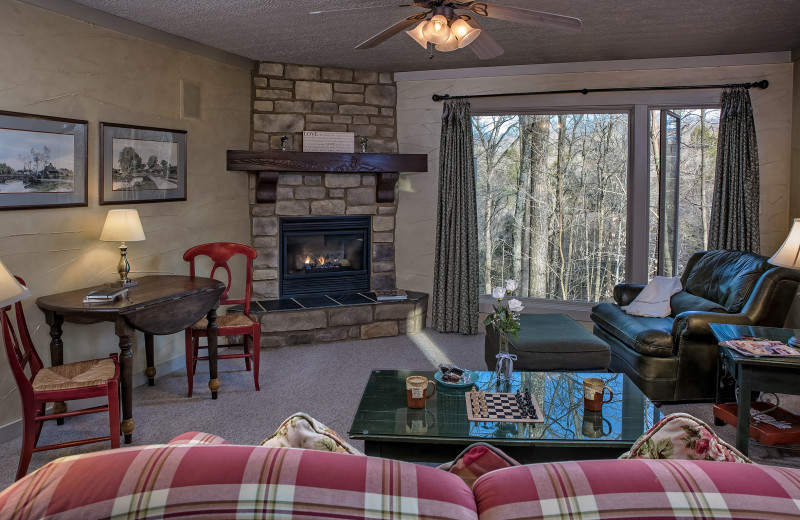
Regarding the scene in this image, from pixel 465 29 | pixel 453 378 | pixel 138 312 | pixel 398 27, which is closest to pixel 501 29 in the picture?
pixel 398 27

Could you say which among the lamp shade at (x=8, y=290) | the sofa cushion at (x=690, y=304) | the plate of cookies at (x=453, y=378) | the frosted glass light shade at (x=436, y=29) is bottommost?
the plate of cookies at (x=453, y=378)

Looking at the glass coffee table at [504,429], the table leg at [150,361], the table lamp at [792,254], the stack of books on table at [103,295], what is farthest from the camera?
the table leg at [150,361]

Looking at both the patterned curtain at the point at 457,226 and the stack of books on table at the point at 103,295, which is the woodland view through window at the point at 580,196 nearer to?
the patterned curtain at the point at 457,226

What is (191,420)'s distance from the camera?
3566 mm

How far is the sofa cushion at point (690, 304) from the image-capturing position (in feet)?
12.7

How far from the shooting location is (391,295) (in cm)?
547

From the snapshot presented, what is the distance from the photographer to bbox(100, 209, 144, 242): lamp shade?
3637mm

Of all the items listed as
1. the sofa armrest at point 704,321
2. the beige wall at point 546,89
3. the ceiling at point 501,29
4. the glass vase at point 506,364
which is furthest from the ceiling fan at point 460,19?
the beige wall at point 546,89

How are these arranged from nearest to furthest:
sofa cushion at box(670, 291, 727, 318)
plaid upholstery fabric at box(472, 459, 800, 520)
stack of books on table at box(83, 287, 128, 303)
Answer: plaid upholstery fabric at box(472, 459, 800, 520) → stack of books on table at box(83, 287, 128, 303) → sofa cushion at box(670, 291, 727, 318)

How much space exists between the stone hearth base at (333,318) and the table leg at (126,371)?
174 centimetres

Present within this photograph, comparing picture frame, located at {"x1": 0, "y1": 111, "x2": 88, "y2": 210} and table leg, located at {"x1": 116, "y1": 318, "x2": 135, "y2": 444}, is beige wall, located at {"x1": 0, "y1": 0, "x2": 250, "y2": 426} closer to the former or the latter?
picture frame, located at {"x1": 0, "y1": 111, "x2": 88, "y2": 210}

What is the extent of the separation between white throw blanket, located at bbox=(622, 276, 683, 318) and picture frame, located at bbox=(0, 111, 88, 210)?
3592 mm

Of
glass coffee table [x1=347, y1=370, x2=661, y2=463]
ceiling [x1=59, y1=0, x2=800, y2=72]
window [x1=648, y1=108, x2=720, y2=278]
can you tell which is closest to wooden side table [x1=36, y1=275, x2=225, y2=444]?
glass coffee table [x1=347, y1=370, x2=661, y2=463]

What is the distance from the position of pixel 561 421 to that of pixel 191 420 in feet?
6.82
